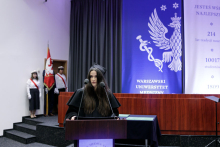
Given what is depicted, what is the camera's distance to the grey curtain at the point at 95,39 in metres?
7.22

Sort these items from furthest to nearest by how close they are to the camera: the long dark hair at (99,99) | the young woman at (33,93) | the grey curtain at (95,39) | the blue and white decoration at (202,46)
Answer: the grey curtain at (95,39), the young woman at (33,93), the blue and white decoration at (202,46), the long dark hair at (99,99)

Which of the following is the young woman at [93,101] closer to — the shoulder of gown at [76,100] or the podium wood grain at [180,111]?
the shoulder of gown at [76,100]

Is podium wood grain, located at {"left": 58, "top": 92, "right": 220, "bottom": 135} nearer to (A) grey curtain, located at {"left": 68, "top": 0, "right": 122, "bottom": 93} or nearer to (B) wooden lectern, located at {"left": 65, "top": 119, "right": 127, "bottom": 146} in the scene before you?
(B) wooden lectern, located at {"left": 65, "top": 119, "right": 127, "bottom": 146}

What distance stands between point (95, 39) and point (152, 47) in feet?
7.11

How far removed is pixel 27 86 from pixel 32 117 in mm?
997

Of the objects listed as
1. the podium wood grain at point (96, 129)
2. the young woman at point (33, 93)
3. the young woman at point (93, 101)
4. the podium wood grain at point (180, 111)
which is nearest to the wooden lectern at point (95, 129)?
the podium wood grain at point (96, 129)

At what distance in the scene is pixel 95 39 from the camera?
773 centimetres

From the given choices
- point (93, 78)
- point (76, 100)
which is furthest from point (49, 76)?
point (93, 78)

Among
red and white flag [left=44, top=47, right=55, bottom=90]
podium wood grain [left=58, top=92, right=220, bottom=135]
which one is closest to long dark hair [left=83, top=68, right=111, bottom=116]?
podium wood grain [left=58, top=92, right=220, bottom=135]

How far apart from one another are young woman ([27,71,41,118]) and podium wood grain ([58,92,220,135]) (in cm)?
362

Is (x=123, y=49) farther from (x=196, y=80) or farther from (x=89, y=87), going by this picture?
(x=89, y=87)

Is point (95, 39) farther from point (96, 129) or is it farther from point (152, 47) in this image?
point (96, 129)

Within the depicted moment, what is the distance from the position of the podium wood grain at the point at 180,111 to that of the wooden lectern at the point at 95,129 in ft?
8.68

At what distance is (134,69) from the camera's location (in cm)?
700
